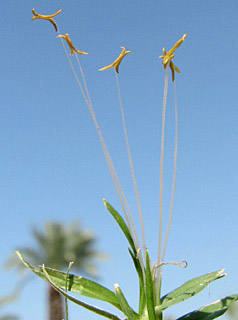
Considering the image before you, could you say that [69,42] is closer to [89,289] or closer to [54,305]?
[89,289]

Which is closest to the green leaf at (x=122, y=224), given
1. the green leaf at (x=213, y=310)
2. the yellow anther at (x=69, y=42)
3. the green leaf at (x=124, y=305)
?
the green leaf at (x=124, y=305)

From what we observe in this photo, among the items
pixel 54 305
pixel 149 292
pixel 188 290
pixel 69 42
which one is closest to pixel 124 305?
pixel 149 292

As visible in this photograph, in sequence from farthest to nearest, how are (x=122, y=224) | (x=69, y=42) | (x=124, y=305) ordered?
(x=69, y=42) → (x=122, y=224) → (x=124, y=305)

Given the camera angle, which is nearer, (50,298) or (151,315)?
(151,315)

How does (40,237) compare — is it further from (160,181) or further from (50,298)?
(160,181)

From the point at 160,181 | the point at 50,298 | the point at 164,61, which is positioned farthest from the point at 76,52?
the point at 50,298

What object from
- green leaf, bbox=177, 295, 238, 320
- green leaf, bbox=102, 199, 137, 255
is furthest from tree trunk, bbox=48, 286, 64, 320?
green leaf, bbox=177, 295, 238, 320
